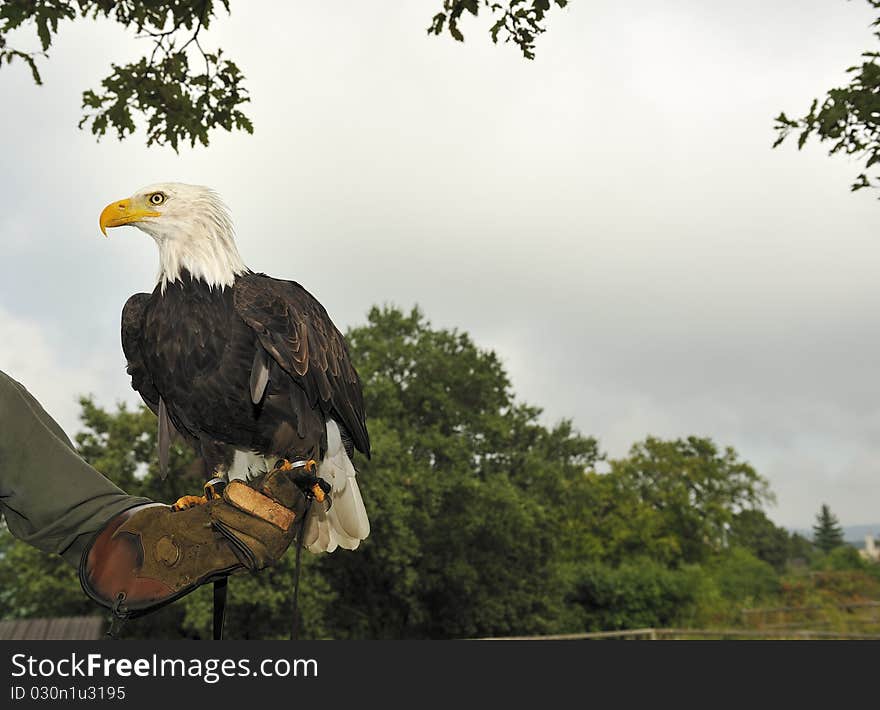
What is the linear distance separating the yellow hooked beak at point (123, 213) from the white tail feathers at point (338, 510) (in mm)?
1023

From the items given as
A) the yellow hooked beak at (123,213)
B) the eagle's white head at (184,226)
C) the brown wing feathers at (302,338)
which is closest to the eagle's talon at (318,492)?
the brown wing feathers at (302,338)

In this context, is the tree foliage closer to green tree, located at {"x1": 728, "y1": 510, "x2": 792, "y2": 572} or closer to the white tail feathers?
green tree, located at {"x1": 728, "y1": 510, "x2": 792, "y2": 572}

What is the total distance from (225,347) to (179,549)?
823mm

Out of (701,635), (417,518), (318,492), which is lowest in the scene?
(701,635)

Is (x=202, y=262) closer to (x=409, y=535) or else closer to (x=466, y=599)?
(x=409, y=535)

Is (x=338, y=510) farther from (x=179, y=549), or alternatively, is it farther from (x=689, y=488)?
(x=689, y=488)

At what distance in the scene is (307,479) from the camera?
90.4 inches

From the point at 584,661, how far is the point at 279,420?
4.36 feet

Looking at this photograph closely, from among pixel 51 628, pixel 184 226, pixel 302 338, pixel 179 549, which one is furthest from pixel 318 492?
pixel 51 628

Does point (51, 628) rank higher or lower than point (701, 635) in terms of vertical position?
higher

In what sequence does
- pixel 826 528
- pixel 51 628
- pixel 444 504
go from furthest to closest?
pixel 826 528, pixel 444 504, pixel 51 628

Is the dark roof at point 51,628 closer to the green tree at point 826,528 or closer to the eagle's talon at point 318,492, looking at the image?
the eagle's talon at point 318,492

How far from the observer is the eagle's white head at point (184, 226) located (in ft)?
9.21

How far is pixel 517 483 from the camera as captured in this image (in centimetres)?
3103
